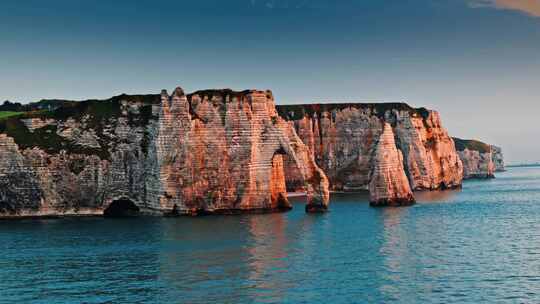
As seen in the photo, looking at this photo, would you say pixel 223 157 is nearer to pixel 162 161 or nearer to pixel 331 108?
pixel 162 161

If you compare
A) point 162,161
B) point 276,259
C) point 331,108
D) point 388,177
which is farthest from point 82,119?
point 331,108

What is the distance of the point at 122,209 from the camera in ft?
370

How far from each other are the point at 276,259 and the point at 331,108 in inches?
4984

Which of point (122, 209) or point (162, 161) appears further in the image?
point (122, 209)

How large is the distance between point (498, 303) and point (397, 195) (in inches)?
2795

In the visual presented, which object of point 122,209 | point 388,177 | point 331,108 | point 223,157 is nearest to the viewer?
point 223,157

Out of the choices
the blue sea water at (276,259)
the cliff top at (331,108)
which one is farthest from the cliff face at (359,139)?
the blue sea water at (276,259)

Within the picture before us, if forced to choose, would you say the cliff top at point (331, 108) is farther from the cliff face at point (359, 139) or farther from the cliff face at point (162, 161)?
the cliff face at point (162, 161)

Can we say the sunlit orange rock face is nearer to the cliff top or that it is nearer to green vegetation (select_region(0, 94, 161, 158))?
green vegetation (select_region(0, 94, 161, 158))

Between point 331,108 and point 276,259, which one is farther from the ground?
point 331,108

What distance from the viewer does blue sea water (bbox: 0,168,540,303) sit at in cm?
4888

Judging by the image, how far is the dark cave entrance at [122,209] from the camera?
112 meters

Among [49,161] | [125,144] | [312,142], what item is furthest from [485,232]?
[312,142]

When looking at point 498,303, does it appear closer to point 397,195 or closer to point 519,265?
point 519,265
